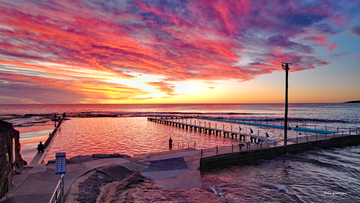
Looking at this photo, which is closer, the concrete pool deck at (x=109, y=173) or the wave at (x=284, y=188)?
the concrete pool deck at (x=109, y=173)

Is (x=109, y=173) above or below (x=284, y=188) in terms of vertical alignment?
above

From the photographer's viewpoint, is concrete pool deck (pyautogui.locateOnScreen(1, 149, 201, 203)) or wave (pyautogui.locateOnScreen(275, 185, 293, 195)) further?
wave (pyautogui.locateOnScreen(275, 185, 293, 195))

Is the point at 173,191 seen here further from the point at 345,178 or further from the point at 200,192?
the point at 345,178

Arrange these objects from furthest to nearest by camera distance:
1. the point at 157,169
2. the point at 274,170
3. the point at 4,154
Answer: the point at 274,170 < the point at 157,169 < the point at 4,154

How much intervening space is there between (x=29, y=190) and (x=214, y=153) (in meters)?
14.0

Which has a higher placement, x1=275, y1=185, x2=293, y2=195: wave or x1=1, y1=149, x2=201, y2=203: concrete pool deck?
x1=1, y1=149, x2=201, y2=203: concrete pool deck

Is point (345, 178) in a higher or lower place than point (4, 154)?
lower

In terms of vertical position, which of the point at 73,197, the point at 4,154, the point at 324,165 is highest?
the point at 4,154

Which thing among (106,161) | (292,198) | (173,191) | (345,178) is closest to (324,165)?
(345,178)

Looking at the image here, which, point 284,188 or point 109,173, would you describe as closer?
point 284,188

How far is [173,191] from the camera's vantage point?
1254 centimetres

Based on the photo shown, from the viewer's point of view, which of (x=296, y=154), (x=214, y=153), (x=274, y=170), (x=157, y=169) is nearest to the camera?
(x=157, y=169)

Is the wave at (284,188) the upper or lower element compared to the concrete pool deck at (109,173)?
lower

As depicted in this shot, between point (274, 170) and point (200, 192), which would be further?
point (274, 170)
